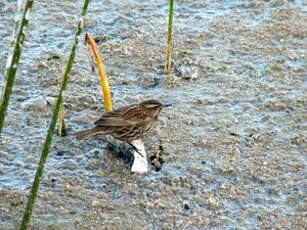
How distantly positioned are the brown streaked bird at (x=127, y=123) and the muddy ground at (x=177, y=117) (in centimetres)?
21

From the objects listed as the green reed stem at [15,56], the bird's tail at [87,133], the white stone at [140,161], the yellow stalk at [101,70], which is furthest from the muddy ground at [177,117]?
the green reed stem at [15,56]

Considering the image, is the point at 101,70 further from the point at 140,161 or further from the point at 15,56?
the point at 15,56

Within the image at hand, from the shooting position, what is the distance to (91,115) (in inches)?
284

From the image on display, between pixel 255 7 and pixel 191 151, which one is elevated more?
pixel 255 7

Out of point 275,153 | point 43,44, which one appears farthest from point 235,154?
point 43,44

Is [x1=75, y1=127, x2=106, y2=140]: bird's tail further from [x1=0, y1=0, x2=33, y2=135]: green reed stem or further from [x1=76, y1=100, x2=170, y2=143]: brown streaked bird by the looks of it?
[x1=0, y1=0, x2=33, y2=135]: green reed stem

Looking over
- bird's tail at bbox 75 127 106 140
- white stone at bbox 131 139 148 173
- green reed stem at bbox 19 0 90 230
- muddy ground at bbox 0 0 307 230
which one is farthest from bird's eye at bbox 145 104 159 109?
green reed stem at bbox 19 0 90 230

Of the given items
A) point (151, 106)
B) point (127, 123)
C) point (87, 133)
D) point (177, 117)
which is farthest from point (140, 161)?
point (177, 117)

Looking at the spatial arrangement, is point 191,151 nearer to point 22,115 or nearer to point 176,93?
point 176,93

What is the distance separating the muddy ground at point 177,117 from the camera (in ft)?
19.4

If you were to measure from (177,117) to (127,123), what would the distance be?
0.82m

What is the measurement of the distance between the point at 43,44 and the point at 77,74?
2.62ft

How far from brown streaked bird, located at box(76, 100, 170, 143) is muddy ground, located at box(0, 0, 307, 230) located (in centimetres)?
21

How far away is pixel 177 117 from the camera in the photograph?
23.7ft
